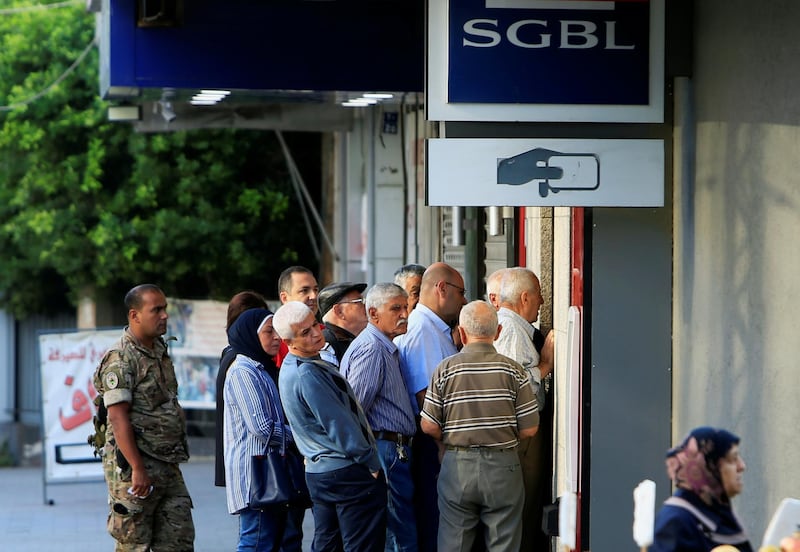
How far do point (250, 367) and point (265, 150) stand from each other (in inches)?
505

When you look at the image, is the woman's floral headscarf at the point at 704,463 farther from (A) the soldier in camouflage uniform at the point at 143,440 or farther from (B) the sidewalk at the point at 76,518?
(B) the sidewalk at the point at 76,518

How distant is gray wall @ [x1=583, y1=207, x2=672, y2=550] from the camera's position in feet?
21.6

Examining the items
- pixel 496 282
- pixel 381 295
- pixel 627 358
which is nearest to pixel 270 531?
pixel 381 295

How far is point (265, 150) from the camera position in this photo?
20.3 metres

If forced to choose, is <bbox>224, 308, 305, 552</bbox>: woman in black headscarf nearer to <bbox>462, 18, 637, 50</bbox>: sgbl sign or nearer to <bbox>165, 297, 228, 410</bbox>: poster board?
<bbox>462, 18, 637, 50</bbox>: sgbl sign

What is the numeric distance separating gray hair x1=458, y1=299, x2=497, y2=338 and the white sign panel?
121 cm

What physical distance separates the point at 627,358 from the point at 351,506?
1.65 metres

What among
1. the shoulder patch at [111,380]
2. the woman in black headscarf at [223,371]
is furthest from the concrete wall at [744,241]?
the shoulder patch at [111,380]

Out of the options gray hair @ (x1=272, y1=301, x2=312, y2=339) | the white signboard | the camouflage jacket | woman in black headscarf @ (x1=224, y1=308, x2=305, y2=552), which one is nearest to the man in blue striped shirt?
woman in black headscarf @ (x1=224, y1=308, x2=305, y2=552)

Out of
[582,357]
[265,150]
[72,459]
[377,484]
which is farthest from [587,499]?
[265,150]

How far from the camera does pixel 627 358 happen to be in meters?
6.61

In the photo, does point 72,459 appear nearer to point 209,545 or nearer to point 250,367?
point 209,545

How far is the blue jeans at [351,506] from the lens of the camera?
7.12 m

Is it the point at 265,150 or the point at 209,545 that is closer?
the point at 209,545
